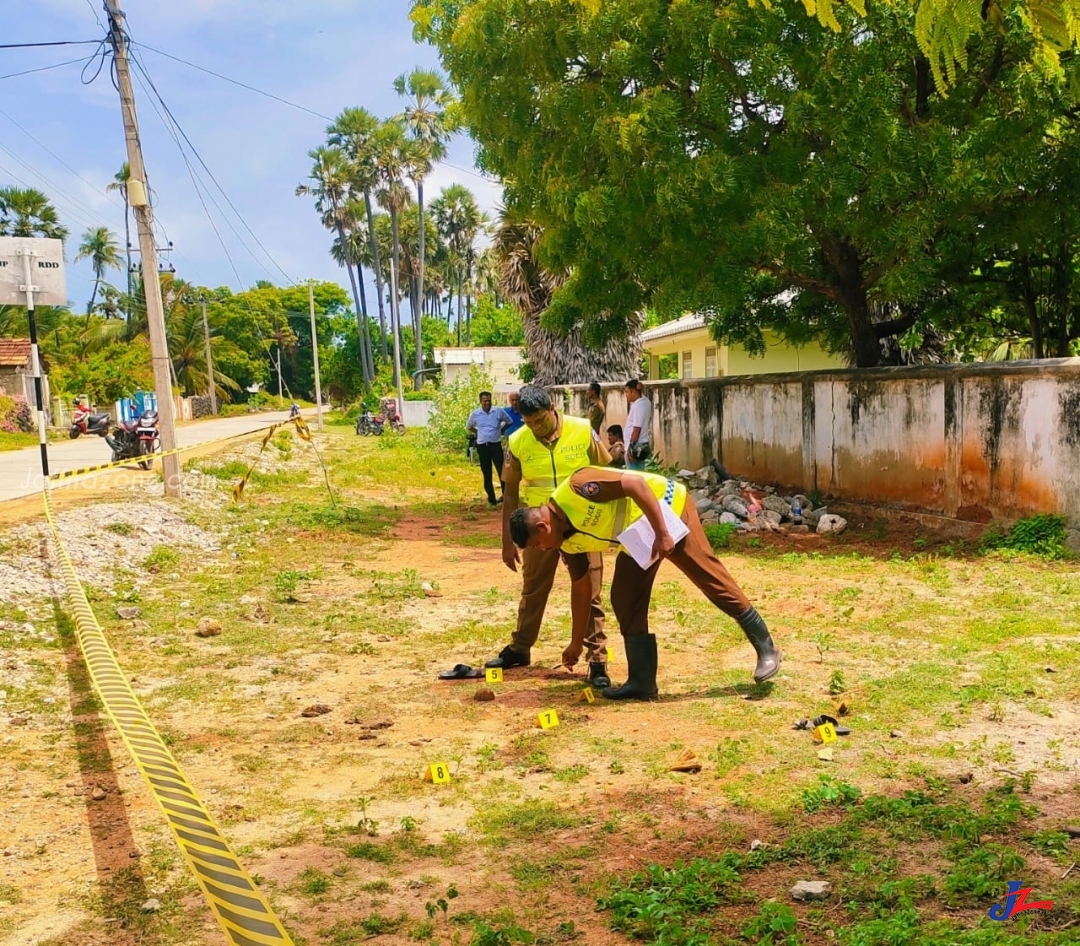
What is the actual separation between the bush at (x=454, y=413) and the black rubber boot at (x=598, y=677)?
19.7 meters

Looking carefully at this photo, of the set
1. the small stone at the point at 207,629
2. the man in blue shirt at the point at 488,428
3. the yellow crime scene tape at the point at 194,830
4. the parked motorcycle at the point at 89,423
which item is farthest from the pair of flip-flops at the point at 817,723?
the parked motorcycle at the point at 89,423

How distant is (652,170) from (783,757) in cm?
750

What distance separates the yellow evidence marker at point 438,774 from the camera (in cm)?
487

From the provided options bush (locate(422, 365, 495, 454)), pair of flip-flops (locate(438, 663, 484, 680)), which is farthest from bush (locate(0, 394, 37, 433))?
pair of flip-flops (locate(438, 663, 484, 680))

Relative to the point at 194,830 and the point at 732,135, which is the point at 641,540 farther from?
the point at 732,135

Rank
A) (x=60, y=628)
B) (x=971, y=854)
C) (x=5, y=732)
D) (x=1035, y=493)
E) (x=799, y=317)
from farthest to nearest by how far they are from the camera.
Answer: (x=799, y=317)
(x=1035, y=493)
(x=60, y=628)
(x=5, y=732)
(x=971, y=854)

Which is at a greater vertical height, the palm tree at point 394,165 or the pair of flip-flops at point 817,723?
the palm tree at point 394,165

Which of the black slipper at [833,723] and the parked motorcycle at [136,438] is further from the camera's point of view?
the parked motorcycle at [136,438]

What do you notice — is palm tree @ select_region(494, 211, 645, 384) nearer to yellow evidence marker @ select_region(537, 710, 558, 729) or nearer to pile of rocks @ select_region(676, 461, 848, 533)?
pile of rocks @ select_region(676, 461, 848, 533)

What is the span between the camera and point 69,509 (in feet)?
39.5

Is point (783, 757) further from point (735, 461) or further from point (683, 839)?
point (735, 461)

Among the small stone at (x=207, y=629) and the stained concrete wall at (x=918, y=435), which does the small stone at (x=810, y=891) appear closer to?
the small stone at (x=207, y=629)

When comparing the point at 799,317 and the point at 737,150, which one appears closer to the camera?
the point at 737,150

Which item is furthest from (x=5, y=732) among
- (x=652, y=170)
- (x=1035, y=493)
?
A: (x=1035, y=493)
